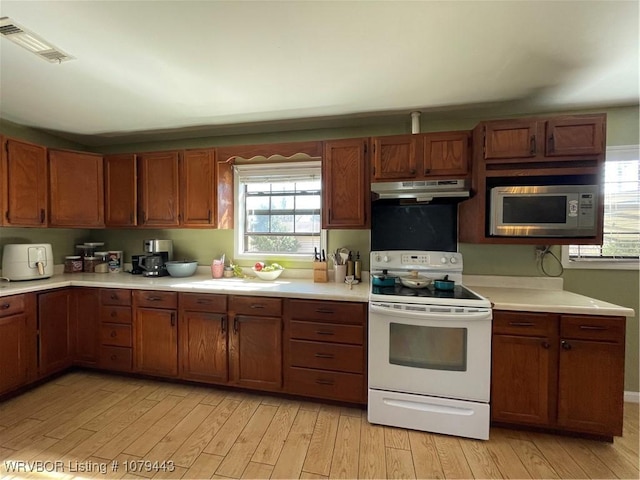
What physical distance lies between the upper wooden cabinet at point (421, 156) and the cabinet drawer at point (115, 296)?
2451mm

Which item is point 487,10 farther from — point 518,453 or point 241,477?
point 241,477

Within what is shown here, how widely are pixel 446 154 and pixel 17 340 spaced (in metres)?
3.78

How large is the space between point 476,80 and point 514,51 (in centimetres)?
33

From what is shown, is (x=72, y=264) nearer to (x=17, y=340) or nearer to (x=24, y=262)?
(x=24, y=262)

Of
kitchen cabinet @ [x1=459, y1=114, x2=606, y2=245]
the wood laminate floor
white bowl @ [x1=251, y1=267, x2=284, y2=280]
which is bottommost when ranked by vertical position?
the wood laminate floor

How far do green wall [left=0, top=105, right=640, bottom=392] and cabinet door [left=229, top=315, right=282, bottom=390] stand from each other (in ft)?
2.67

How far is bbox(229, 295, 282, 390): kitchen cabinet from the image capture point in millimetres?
2367

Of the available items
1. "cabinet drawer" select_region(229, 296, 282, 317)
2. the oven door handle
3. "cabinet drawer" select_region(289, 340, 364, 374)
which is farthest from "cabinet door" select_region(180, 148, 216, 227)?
the oven door handle

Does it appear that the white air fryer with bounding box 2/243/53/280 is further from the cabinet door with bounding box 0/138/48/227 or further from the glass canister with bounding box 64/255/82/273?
the glass canister with bounding box 64/255/82/273

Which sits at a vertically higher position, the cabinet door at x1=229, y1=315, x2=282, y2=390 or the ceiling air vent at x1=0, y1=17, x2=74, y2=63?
the ceiling air vent at x1=0, y1=17, x2=74, y2=63

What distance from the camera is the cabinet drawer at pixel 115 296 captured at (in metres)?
2.66

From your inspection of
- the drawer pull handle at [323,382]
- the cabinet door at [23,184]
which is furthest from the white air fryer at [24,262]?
the drawer pull handle at [323,382]

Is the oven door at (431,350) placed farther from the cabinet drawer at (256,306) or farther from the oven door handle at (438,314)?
the cabinet drawer at (256,306)

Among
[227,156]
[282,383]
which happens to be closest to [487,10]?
[227,156]
